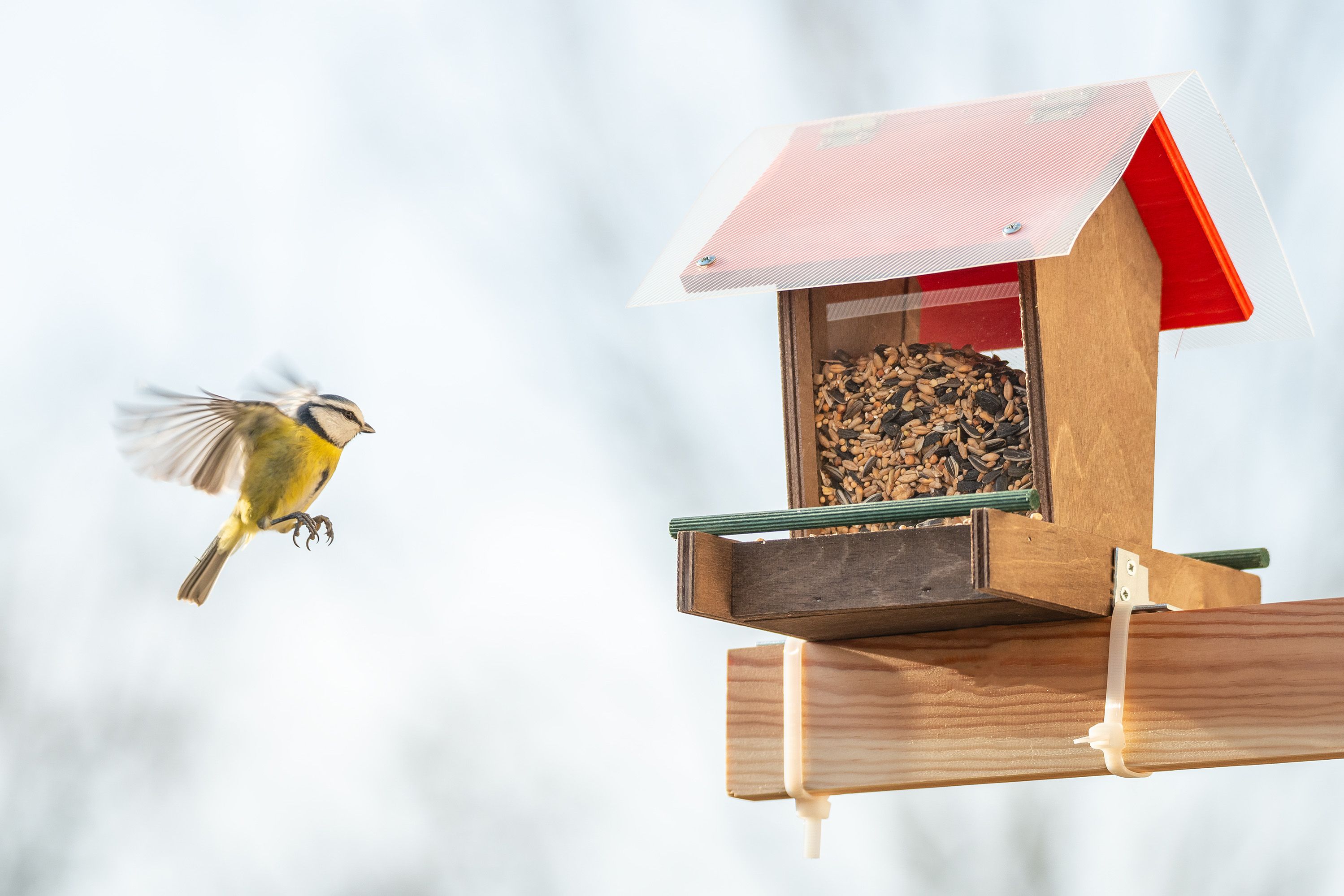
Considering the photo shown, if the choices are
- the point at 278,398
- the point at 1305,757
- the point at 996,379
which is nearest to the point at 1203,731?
the point at 1305,757

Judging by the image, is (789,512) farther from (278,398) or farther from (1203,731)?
(278,398)

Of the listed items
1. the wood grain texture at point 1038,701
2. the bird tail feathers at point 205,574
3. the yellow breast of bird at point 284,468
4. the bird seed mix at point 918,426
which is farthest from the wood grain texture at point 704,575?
the bird tail feathers at point 205,574

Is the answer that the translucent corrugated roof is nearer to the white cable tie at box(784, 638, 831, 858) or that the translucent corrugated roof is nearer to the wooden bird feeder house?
the wooden bird feeder house

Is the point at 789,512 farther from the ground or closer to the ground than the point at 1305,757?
farther from the ground

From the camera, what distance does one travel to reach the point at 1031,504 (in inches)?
54.0

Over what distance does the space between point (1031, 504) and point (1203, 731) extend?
12.7 inches

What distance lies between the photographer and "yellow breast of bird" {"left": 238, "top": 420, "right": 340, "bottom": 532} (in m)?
2.38

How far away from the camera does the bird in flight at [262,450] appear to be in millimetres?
2275

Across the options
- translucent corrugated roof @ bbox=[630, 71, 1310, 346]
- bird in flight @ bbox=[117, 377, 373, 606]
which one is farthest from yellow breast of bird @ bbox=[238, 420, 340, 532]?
translucent corrugated roof @ bbox=[630, 71, 1310, 346]

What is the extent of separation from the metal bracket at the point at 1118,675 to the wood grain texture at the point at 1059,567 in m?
0.01

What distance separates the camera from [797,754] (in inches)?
66.4

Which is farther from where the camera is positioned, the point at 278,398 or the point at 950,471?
the point at 278,398

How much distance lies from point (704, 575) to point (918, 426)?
34 cm

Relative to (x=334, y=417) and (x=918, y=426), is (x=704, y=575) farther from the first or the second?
(x=334, y=417)
